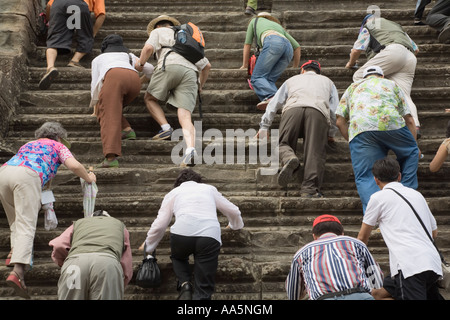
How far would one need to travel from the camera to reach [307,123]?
20.8 feet

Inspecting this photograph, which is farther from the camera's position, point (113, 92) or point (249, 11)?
point (249, 11)

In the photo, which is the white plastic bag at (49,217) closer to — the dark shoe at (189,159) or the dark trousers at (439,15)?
the dark shoe at (189,159)

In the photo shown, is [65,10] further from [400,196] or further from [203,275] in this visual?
[400,196]

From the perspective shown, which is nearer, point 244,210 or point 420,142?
point 244,210

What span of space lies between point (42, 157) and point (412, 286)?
3084 millimetres

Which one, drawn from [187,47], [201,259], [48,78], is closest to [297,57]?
[187,47]

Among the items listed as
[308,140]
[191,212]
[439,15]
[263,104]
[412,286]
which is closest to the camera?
[412,286]

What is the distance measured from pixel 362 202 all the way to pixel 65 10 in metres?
4.66

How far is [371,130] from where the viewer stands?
18.8 feet

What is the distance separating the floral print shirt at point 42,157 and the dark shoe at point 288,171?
192 cm

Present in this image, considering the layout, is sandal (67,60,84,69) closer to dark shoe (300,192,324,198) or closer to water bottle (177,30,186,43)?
water bottle (177,30,186,43)

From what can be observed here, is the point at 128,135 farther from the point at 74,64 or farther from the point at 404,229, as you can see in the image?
the point at 404,229

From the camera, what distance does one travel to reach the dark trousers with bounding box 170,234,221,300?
15.8 feet

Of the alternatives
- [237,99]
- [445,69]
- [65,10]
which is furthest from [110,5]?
[445,69]
